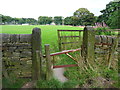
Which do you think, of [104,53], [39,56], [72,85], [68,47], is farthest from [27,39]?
[68,47]

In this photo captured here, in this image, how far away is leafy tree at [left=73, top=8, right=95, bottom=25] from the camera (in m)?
41.1

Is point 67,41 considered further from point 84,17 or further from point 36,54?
point 84,17

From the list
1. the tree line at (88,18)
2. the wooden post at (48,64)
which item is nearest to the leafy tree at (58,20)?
the tree line at (88,18)

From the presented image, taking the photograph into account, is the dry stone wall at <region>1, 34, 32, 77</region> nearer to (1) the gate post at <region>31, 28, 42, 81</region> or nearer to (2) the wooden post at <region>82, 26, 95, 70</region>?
(1) the gate post at <region>31, 28, 42, 81</region>

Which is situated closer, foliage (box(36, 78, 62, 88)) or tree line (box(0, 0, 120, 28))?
foliage (box(36, 78, 62, 88))

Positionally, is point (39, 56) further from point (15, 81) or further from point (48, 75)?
point (15, 81)

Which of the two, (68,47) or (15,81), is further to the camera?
(68,47)

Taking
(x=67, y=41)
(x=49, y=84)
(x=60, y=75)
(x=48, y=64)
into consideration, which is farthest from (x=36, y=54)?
(x=67, y=41)

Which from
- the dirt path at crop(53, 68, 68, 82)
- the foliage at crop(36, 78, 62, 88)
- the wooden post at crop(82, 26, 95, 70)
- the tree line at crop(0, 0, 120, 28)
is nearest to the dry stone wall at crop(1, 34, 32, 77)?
Result: the foliage at crop(36, 78, 62, 88)

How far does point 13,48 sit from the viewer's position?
326cm

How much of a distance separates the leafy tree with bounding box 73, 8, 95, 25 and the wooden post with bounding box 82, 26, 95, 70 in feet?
125

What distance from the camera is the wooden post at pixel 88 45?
3.45m

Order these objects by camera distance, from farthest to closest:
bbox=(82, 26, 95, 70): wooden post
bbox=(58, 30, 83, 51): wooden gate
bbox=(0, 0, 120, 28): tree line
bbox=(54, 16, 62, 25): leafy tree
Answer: bbox=(54, 16, 62, 25): leafy tree, bbox=(0, 0, 120, 28): tree line, bbox=(58, 30, 83, 51): wooden gate, bbox=(82, 26, 95, 70): wooden post

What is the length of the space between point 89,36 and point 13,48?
2.31 metres
